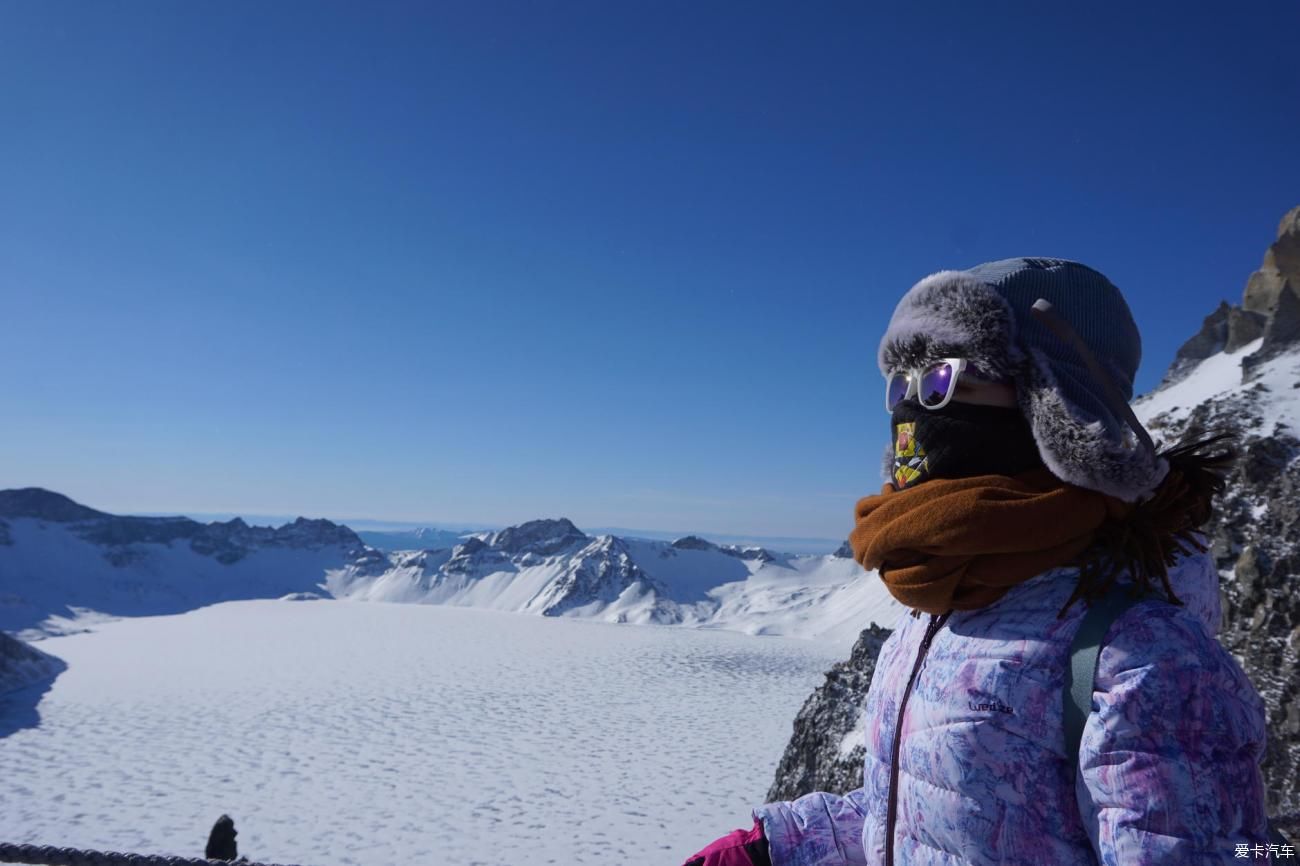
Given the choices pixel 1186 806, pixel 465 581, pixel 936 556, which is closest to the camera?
pixel 1186 806

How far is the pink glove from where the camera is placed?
66.9 inches

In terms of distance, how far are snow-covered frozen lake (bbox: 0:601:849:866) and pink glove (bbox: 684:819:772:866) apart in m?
19.6

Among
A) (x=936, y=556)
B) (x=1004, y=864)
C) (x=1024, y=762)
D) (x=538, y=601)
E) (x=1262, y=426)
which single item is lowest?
(x=538, y=601)

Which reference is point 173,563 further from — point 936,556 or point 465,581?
point 936,556

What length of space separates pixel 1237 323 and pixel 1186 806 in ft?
83.5

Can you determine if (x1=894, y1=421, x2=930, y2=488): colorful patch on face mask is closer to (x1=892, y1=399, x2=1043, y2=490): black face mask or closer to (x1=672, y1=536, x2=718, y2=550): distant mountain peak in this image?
(x1=892, y1=399, x2=1043, y2=490): black face mask

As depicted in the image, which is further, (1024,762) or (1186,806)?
(1024,762)

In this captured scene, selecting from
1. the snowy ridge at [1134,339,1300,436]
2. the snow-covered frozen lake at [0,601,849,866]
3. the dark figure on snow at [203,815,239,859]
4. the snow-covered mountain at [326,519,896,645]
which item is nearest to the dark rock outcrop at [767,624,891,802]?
the dark figure on snow at [203,815,239,859]

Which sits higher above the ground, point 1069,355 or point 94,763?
point 1069,355

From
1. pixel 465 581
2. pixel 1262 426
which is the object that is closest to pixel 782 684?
pixel 1262 426

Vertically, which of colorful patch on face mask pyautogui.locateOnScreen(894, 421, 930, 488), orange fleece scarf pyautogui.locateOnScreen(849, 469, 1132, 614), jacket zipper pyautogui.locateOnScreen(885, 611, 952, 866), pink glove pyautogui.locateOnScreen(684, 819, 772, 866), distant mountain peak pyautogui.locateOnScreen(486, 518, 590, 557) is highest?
colorful patch on face mask pyautogui.locateOnScreen(894, 421, 930, 488)

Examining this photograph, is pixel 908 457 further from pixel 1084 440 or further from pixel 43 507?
pixel 43 507

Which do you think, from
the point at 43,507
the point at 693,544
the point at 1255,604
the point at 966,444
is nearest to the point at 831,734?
the point at 1255,604

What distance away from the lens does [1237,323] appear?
2048 cm
